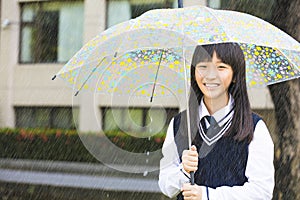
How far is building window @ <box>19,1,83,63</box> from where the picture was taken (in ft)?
54.1

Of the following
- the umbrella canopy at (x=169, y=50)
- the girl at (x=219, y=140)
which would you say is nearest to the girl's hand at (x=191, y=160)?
the girl at (x=219, y=140)

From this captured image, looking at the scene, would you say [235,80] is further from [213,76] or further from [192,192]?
[192,192]

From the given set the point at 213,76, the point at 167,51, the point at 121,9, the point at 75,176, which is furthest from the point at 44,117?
the point at 213,76

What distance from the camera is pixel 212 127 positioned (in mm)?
2730

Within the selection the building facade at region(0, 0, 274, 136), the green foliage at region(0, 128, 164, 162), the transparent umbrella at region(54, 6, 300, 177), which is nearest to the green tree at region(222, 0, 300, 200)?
the transparent umbrella at region(54, 6, 300, 177)

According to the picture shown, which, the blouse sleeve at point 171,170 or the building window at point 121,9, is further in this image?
the building window at point 121,9

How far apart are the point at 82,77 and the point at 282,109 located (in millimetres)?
2288

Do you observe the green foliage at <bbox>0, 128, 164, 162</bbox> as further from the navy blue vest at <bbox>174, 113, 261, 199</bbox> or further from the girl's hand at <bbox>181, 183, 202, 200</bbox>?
the girl's hand at <bbox>181, 183, 202, 200</bbox>

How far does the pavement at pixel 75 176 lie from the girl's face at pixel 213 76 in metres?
5.71

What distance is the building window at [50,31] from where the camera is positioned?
16.5m

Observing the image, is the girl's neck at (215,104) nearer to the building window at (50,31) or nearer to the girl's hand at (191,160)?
the girl's hand at (191,160)

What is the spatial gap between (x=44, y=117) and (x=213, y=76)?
14.4 m

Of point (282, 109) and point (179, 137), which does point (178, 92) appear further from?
point (282, 109)

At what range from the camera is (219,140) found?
107 inches
